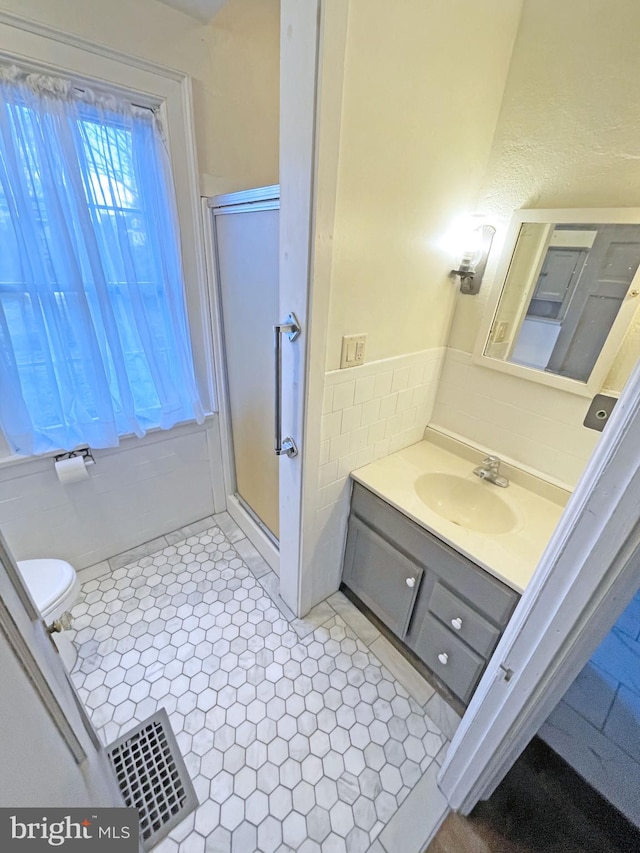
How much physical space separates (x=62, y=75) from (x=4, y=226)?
54 cm

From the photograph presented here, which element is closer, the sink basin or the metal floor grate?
the metal floor grate

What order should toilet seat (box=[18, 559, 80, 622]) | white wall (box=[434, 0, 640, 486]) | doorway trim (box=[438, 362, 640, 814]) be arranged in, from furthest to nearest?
toilet seat (box=[18, 559, 80, 622]) < white wall (box=[434, 0, 640, 486]) < doorway trim (box=[438, 362, 640, 814])

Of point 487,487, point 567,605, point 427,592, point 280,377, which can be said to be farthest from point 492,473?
point 280,377

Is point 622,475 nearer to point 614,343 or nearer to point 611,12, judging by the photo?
point 614,343

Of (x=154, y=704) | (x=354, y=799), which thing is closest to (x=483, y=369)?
(x=354, y=799)

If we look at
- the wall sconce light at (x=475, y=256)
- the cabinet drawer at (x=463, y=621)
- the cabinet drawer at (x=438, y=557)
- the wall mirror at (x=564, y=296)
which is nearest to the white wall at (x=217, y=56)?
the wall sconce light at (x=475, y=256)

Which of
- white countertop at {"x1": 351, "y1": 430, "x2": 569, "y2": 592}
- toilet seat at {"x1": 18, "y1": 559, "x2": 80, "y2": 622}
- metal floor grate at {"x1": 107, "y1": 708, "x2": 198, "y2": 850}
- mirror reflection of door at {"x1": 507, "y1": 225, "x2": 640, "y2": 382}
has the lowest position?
metal floor grate at {"x1": 107, "y1": 708, "x2": 198, "y2": 850}

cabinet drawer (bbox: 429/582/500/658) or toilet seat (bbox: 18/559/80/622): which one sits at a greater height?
cabinet drawer (bbox: 429/582/500/658)

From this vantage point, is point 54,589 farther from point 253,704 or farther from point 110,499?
point 253,704

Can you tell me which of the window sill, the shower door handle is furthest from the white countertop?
the window sill

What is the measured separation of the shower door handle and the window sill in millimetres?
805

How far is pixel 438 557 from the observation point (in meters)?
1.22

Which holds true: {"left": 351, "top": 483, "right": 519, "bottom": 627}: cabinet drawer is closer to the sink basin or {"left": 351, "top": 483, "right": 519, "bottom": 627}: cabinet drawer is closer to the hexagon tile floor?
the sink basin

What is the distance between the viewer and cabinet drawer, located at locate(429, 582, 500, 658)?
112 centimetres
